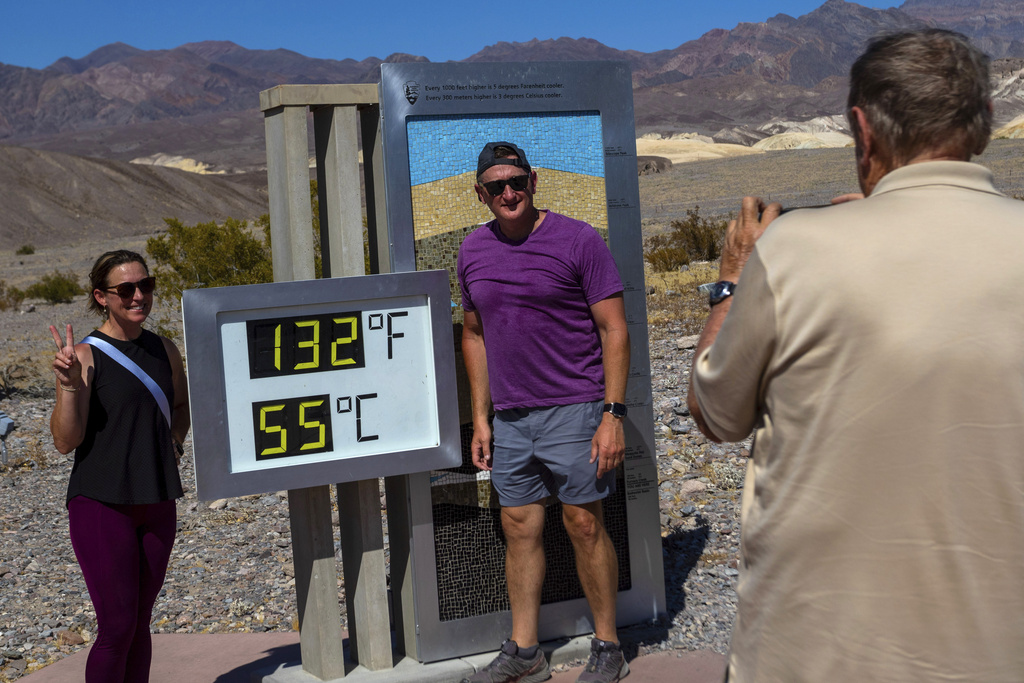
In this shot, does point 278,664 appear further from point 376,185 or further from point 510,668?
point 376,185

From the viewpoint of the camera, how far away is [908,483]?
61.4 inches

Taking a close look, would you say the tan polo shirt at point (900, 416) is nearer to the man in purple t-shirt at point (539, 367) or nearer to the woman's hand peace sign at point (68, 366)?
the man in purple t-shirt at point (539, 367)

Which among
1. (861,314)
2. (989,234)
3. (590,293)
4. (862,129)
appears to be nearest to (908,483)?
(861,314)

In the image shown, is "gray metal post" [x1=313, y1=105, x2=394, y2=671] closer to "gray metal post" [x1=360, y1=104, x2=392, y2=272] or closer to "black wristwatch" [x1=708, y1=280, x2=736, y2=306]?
"gray metal post" [x1=360, y1=104, x2=392, y2=272]

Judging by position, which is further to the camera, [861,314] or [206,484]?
[206,484]

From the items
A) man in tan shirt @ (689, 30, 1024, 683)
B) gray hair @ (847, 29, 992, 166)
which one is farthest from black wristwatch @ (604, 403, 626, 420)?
gray hair @ (847, 29, 992, 166)

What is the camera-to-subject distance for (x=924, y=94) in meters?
1.61

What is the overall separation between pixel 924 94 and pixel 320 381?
2.43 metres

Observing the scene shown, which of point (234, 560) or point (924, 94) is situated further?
point (234, 560)

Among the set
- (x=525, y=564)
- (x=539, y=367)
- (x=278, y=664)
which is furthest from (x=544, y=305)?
(x=278, y=664)

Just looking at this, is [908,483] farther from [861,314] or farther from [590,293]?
[590,293]

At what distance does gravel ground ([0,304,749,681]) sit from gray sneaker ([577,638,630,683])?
1.18 ft

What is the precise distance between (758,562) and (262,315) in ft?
7.27

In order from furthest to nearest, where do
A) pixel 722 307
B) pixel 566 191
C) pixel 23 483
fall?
pixel 23 483, pixel 566 191, pixel 722 307
